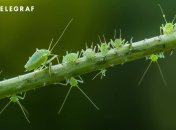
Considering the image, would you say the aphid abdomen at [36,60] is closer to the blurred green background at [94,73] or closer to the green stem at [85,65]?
the green stem at [85,65]

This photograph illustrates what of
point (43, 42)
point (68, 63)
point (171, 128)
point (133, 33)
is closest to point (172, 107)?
point (171, 128)

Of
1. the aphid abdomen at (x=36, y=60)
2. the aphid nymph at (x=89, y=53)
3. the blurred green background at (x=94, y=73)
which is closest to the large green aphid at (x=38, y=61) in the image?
the aphid abdomen at (x=36, y=60)

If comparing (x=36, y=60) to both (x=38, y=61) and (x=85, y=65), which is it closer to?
(x=38, y=61)

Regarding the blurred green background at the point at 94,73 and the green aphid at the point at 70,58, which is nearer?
the green aphid at the point at 70,58

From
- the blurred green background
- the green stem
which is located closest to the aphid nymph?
the green stem

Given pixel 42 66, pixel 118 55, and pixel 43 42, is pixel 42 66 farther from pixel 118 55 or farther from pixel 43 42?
pixel 43 42

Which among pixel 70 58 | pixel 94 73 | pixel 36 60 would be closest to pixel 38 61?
pixel 36 60
